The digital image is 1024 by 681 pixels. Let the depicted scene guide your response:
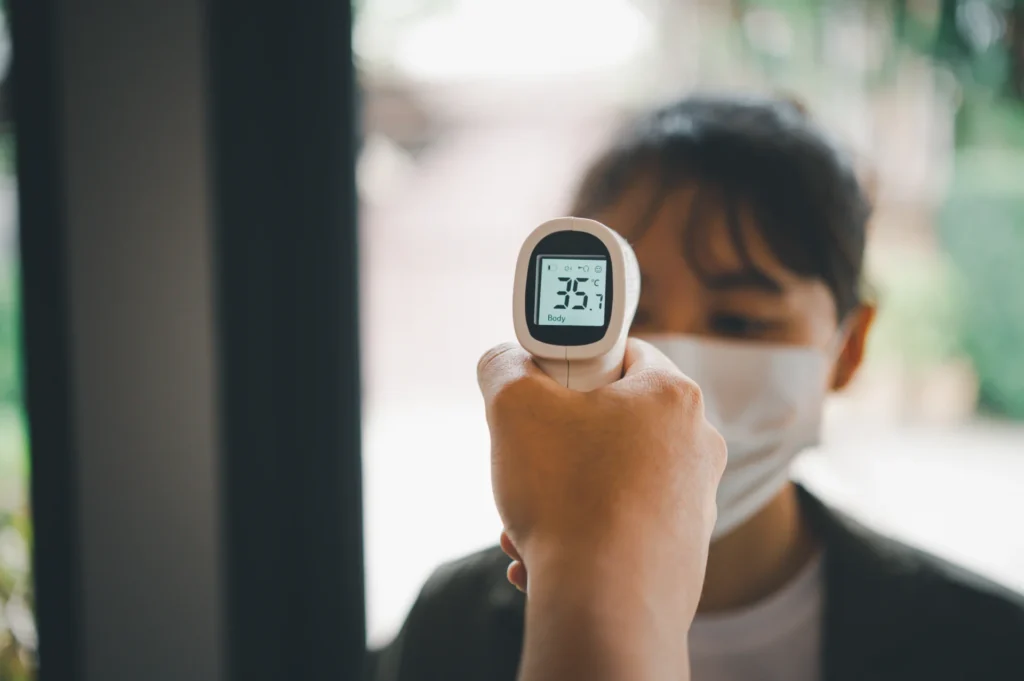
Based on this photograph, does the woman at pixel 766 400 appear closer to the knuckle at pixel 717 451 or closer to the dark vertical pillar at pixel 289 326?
the knuckle at pixel 717 451

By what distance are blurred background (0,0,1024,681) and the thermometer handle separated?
0.27 metres

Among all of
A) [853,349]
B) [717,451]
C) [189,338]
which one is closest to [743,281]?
[853,349]

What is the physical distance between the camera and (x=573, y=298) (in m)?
0.40

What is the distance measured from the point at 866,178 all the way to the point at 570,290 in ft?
1.52

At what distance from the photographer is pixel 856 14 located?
31.1 inches

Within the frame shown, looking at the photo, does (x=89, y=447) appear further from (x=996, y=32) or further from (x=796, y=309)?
(x=996, y=32)

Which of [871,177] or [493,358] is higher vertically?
[871,177]

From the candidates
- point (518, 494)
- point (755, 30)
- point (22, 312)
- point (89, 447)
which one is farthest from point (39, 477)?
point (755, 30)

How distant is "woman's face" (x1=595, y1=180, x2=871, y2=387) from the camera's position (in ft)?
2.12

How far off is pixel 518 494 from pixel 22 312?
1.02 meters

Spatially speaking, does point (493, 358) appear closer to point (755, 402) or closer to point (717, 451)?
point (717, 451)

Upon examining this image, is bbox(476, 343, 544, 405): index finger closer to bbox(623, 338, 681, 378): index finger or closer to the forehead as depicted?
bbox(623, 338, 681, 378): index finger

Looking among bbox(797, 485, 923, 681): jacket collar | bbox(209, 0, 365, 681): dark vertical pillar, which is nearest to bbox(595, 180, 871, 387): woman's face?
bbox(797, 485, 923, 681): jacket collar

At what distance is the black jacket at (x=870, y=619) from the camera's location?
0.65m
